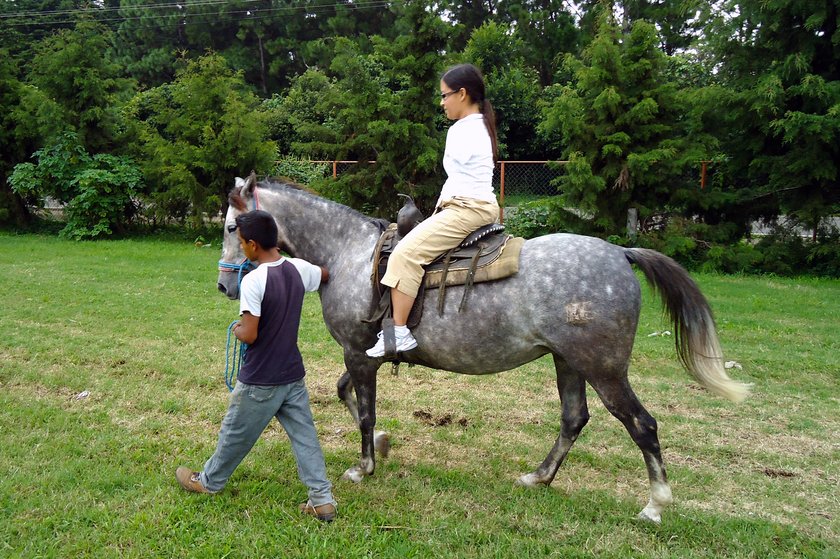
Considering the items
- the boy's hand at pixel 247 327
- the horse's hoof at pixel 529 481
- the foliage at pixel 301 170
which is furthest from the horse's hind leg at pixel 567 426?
the foliage at pixel 301 170

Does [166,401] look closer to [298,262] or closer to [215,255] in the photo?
[298,262]

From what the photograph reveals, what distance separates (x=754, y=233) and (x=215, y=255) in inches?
487

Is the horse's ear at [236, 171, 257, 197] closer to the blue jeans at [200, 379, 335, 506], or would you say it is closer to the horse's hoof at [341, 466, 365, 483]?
the blue jeans at [200, 379, 335, 506]

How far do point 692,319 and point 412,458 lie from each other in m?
2.33

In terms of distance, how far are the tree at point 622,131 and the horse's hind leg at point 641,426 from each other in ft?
32.4

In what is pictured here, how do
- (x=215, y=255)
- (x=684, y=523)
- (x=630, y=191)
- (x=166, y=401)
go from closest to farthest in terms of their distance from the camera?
(x=684, y=523) → (x=166, y=401) → (x=630, y=191) → (x=215, y=255)

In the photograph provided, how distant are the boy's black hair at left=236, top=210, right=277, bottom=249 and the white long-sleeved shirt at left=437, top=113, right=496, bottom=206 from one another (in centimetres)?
116

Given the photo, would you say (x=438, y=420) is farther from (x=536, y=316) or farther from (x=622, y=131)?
(x=622, y=131)

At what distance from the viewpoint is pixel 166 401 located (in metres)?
5.73

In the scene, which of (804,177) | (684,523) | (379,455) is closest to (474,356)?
(379,455)

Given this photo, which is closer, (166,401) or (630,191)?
(166,401)

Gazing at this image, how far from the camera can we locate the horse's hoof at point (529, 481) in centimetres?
446

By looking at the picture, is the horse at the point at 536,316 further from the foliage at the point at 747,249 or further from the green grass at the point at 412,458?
the foliage at the point at 747,249

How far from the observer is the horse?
392 cm
